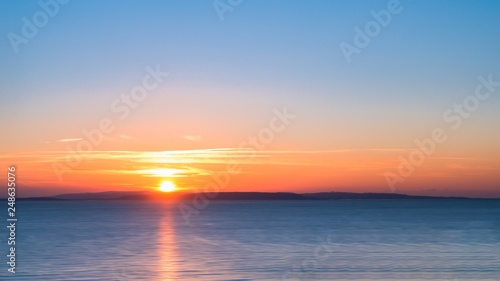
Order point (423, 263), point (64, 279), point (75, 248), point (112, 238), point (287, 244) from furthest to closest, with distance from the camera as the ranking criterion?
point (112, 238)
point (287, 244)
point (75, 248)
point (423, 263)
point (64, 279)

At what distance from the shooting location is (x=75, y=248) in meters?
41.2

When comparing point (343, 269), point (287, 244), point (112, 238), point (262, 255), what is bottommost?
point (343, 269)

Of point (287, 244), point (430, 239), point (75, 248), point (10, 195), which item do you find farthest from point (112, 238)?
point (10, 195)

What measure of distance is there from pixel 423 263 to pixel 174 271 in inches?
460

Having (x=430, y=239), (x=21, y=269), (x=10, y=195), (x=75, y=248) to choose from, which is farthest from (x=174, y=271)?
(x=430, y=239)

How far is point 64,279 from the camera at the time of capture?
26438mm

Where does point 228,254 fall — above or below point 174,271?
above

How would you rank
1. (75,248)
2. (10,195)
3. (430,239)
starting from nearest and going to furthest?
(10,195) < (75,248) < (430,239)

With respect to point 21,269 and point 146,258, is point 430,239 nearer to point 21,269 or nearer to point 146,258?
point 146,258

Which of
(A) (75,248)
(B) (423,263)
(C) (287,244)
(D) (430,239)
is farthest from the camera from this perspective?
(D) (430,239)

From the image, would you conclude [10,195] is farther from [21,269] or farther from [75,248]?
[75,248]

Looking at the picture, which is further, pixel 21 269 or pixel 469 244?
pixel 469 244

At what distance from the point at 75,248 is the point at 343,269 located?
1905 centimetres

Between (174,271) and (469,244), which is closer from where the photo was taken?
(174,271)
